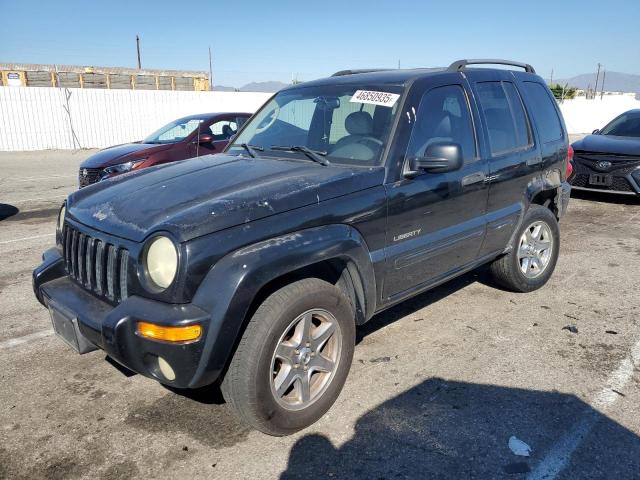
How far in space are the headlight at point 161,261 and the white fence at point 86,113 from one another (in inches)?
813

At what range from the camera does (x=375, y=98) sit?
3479mm

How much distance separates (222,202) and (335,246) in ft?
2.11

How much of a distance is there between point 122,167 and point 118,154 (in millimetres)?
418

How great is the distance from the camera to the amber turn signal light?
2293 mm

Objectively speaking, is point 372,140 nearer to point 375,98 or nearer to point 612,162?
point 375,98

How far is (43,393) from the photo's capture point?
10.4ft

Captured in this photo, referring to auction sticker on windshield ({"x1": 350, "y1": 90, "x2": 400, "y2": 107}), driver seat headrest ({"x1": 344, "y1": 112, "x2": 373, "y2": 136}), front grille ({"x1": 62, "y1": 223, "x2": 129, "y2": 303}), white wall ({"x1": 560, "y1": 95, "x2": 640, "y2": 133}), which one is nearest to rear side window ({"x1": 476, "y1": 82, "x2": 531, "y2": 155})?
auction sticker on windshield ({"x1": 350, "y1": 90, "x2": 400, "y2": 107})

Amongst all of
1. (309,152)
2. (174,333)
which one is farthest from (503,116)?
(174,333)

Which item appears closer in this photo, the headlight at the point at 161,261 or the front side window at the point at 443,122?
the headlight at the point at 161,261

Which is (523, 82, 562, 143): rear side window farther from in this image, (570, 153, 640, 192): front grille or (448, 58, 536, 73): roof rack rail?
(570, 153, 640, 192): front grille

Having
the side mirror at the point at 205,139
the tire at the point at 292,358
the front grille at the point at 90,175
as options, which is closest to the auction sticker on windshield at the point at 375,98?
the tire at the point at 292,358

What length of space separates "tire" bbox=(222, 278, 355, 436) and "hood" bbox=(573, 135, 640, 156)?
7.52 m

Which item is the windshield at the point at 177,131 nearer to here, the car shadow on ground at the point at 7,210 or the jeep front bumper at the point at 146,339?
the car shadow on ground at the point at 7,210

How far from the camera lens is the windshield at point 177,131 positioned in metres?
8.70
